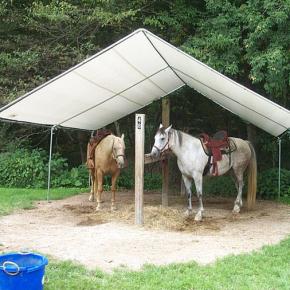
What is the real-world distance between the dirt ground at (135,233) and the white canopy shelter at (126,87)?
165 centimetres

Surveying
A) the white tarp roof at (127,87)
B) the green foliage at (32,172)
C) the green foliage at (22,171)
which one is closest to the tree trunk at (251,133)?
the white tarp roof at (127,87)

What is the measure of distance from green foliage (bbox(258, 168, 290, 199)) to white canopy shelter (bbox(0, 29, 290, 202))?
79.7 inches

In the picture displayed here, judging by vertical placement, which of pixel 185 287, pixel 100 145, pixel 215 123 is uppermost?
pixel 215 123

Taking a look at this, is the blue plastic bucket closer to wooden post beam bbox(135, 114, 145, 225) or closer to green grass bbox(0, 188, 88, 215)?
wooden post beam bbox(135, 114, 145, 225)

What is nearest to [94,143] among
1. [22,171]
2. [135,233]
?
[135,233]

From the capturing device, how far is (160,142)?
7434 mm

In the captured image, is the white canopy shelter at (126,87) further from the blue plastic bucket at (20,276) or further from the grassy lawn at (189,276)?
the blue plastic bucket at (20,276)

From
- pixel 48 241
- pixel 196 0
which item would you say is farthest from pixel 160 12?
pixel 48 241

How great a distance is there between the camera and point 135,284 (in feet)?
13.4

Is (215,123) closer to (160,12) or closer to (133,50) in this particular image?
(160,12)

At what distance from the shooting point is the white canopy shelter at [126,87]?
637 cm

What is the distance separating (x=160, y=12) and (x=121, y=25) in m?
1.05

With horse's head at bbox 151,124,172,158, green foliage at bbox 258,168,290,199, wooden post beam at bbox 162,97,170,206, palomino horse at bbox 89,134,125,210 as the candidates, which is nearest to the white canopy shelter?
wooden post beam at bbox 162,97,170,206

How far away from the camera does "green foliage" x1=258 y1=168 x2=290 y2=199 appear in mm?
10641
